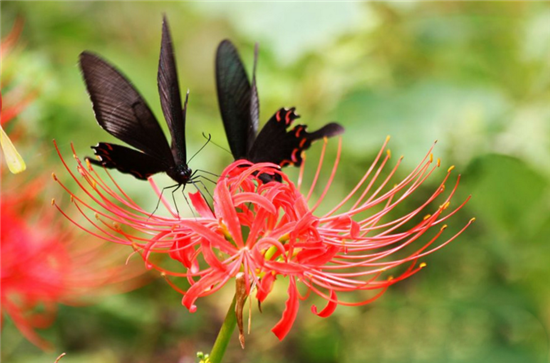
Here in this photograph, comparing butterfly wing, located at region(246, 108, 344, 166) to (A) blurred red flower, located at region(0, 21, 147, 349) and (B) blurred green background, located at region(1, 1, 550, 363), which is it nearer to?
(A) blurred red flower, located at region(0, 21, 147, 349)

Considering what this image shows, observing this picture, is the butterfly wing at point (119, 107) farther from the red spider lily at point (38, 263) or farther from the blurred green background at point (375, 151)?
the blurred green background at point (375, 151)

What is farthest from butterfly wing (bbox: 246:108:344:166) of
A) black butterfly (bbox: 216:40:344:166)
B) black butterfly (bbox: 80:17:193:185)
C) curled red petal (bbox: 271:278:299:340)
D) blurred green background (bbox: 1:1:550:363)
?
blurred green background (bbox: 1:1:550:363)

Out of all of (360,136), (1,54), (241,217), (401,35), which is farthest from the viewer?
(401,35)

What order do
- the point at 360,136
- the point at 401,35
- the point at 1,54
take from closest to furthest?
the point at 1,54 < the point at 360,136 < the point at 401,35

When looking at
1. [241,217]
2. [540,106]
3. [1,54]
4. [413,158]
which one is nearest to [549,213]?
[540,106]

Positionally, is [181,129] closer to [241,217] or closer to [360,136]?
[241,217]

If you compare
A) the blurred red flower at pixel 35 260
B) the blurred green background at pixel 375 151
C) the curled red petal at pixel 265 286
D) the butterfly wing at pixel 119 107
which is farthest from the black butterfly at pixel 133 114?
the blurred green background at pixel 375 151
